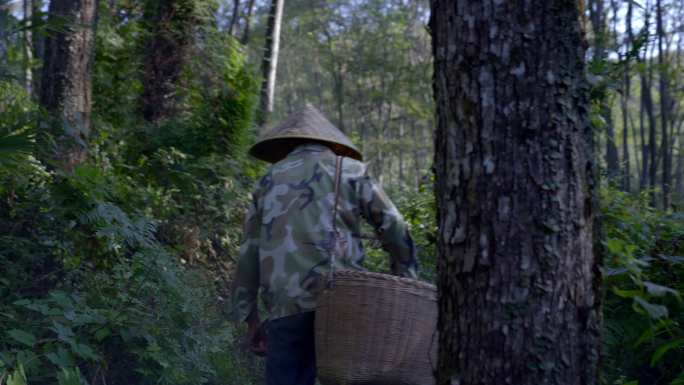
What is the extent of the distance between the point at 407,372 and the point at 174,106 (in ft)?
26.1

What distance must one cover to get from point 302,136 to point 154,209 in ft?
14.4

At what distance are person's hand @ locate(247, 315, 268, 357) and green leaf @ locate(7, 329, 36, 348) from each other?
1257mm

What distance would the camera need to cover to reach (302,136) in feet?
15.8

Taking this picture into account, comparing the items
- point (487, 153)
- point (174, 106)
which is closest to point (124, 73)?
point (174, 106)

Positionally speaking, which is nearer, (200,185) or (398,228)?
(398,228)

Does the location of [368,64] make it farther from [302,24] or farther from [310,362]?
[310,362]

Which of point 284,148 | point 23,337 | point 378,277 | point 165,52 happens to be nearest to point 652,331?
point 378,277

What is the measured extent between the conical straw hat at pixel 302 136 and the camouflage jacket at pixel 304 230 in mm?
79

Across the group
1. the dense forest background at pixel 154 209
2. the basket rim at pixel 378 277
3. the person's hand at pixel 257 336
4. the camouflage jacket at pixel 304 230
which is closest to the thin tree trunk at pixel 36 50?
the dense forest background at pixel 154 209

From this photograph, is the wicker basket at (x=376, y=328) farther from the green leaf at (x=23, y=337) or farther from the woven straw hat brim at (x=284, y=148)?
the green leaf at (x=23, y=337)

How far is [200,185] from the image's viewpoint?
9.66 metres

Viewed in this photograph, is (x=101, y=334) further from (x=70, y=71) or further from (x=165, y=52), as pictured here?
(x=165, y=52)

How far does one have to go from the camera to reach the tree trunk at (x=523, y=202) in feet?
8.49

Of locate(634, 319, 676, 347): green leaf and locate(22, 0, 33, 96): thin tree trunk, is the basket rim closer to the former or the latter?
locate(634, 319, 676, 347): green leaf
